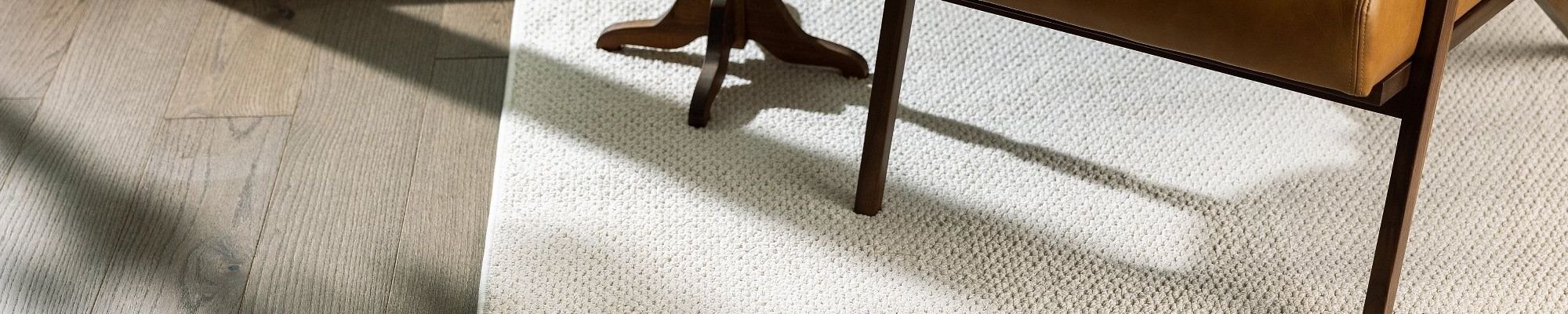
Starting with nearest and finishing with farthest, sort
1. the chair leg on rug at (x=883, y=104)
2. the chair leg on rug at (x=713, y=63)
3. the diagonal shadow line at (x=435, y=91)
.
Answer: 1. the chair leg on rug at (x=883, y=104)
2. the diagonal shadow line at (x=435, y=91)
3. the chair leg on rug at (x=713, y=63)

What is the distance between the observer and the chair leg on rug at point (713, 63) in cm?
135

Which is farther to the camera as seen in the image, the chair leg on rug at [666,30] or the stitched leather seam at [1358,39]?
the chair leg on rug at [666,30]

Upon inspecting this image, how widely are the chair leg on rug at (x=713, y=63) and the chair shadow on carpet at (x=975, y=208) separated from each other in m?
0.02

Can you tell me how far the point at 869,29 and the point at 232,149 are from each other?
795 mm

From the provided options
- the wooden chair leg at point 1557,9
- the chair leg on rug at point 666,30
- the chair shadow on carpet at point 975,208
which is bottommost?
the chair shadow on carpet at point 975,208

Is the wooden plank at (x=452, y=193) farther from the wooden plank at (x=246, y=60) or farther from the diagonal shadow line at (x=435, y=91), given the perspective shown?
the wooden plank at (x=246, y=60)

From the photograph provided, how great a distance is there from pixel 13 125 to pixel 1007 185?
1.15 m

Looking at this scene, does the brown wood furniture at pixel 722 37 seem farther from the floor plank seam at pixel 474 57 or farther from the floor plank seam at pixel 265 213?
the floor plank seam at pixel 265 213

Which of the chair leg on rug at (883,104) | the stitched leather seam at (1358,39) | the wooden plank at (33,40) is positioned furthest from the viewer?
the wooden plank at (33,40)

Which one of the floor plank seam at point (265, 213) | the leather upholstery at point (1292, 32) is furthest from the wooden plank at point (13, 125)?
the leather upholstery at point (1292, 32)

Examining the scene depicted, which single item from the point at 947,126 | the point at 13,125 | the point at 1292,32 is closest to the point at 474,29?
the point at 13,125

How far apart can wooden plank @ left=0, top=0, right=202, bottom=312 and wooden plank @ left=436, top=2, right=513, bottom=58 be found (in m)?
0.34

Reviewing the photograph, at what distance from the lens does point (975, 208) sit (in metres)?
1.23

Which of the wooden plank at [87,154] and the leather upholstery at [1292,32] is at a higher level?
the leather upholstery at [1292,32]
